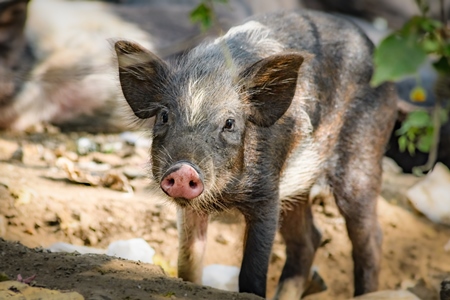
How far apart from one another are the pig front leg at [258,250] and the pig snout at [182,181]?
0.62 metres

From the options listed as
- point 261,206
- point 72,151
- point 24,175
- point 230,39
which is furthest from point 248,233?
point 72,151

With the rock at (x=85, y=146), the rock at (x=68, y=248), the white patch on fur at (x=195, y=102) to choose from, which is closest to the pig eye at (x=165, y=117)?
the white patch on fur at (x=195, y=102)

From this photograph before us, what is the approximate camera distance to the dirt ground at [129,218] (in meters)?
4.53

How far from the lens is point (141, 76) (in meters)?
3.81

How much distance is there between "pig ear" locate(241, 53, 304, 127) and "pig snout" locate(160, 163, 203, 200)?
25.9 inches

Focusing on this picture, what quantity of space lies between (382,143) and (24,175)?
7.45ft

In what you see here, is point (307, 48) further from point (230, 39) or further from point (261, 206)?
point (261, 206)

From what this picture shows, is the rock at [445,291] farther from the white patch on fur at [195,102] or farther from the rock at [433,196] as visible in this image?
the rock at [433,196]

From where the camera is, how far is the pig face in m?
3.32

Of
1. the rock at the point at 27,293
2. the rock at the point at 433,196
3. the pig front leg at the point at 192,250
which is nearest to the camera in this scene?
the rock at the point at 27,293

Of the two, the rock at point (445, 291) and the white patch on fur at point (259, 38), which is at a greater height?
the white patch on fur at point (259, 38)

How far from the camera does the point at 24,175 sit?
506 cm

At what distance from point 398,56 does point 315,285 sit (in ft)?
10.7

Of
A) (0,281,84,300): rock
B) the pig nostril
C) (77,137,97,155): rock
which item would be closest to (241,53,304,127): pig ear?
the pig nostril
